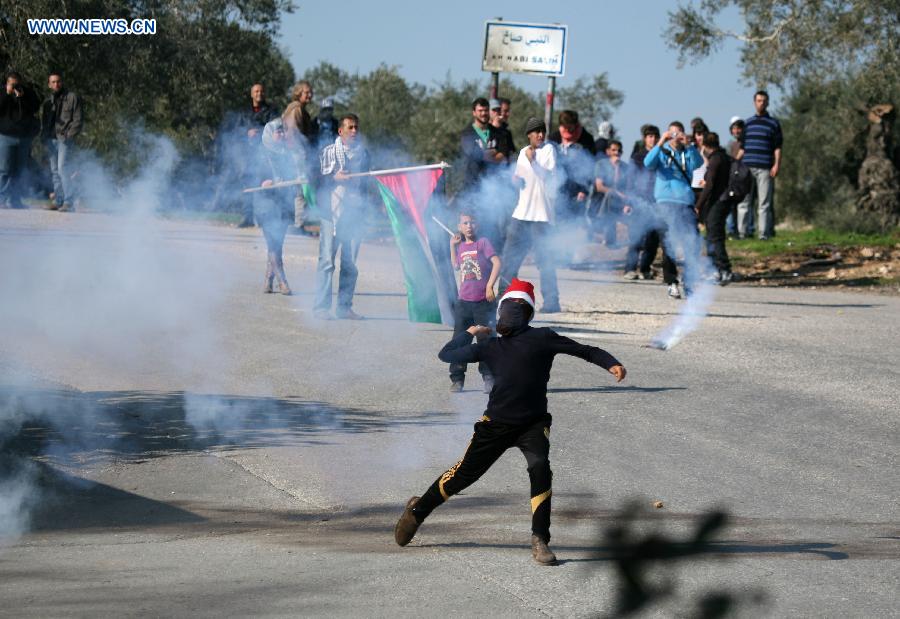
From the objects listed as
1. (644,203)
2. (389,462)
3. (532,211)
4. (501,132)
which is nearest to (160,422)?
(389,462)

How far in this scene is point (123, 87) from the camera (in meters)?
24.9

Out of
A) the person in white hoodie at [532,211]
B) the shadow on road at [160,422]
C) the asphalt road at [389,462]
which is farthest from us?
the person in white hoodie at [532,211]

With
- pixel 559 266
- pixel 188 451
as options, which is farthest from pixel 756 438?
pixel 559 266

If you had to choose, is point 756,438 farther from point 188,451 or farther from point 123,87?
point 123,87

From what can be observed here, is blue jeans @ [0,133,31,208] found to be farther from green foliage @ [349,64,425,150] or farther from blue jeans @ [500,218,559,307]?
green foliage @ [349,64,425,150]

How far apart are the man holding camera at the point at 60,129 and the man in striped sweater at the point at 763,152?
34.5 ft

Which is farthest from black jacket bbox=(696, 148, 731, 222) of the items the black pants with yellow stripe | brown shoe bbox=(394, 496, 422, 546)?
brown shoe bbox=(394, 496, 422, 546)

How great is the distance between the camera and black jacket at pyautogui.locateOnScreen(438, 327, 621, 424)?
258 inches

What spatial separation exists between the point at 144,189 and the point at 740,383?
38.3 ft

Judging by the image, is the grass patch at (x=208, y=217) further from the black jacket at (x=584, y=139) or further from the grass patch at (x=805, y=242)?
the grass patch at (x=805, y=242)

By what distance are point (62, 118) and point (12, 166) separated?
148cm

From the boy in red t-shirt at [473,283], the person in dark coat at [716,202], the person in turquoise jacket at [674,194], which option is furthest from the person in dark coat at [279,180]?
the person in dark coat at [716,202]

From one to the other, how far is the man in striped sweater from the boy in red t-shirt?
11692 mm

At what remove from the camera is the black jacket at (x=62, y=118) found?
805 inches
